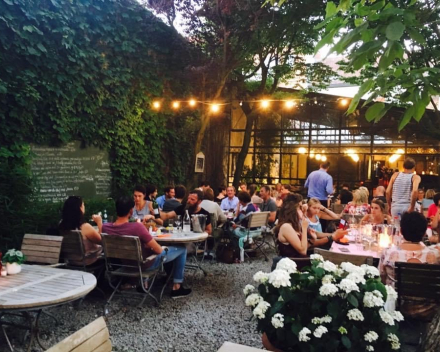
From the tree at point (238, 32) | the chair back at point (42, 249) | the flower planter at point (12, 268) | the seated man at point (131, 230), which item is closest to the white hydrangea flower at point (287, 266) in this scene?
the seated man at point (131, 230)

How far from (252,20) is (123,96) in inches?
173

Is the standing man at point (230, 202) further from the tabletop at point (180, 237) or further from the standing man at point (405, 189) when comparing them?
the standing man at point (405, 189)

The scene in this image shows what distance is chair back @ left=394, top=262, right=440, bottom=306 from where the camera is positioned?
Result: 10.5 ft

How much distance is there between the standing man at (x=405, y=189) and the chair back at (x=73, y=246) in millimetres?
5212

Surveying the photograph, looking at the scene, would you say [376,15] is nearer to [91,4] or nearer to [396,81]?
[396,81]

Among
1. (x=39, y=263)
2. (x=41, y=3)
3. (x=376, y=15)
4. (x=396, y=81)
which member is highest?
(x=41, y=3)

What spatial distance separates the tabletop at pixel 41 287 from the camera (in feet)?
9.16

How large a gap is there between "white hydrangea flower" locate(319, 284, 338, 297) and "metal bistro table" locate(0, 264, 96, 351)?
1851mm

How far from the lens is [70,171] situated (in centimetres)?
856

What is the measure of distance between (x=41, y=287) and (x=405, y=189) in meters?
5.85

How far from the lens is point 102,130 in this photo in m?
9.25

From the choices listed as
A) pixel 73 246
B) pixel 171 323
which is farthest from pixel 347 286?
pixel 73 246

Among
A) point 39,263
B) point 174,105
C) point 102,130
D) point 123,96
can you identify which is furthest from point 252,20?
point 39,263

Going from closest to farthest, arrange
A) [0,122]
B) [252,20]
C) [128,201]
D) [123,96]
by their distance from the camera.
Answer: [128,201], [0,122], [123,96], [252,20]
